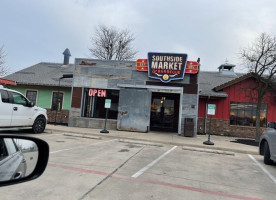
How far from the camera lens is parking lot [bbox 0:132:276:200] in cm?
370

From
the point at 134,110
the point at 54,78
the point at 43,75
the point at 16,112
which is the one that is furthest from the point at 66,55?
the point at 16,112

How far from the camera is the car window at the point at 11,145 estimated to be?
184cm

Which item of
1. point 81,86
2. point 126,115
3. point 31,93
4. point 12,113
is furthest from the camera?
point 31,93

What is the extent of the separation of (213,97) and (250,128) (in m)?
3.68

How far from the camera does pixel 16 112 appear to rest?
9.38 m

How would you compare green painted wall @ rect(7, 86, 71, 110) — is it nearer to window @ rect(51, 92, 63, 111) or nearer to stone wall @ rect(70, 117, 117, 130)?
window @ rect(51, 92, 63, 111)

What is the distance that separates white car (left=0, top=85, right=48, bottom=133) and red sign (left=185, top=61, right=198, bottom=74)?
9536 millimetres

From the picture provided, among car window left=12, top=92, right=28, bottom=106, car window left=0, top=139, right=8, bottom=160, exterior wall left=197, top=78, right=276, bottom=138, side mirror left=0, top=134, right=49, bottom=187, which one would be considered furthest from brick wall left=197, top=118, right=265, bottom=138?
car window left=0, top=139, right=8, bottom=160

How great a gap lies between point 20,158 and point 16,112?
28.4 feet

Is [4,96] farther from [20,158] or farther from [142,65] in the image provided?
[142,65]

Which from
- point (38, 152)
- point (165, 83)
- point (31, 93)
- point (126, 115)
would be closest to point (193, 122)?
point (165, 83)

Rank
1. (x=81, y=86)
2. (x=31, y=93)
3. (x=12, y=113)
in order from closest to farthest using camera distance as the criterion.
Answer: (x=12, y=113) < (x=81, y=86) < (x=31, y=93)

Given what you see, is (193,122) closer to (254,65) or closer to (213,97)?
(213,97)

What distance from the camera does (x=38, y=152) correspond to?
206 cm
